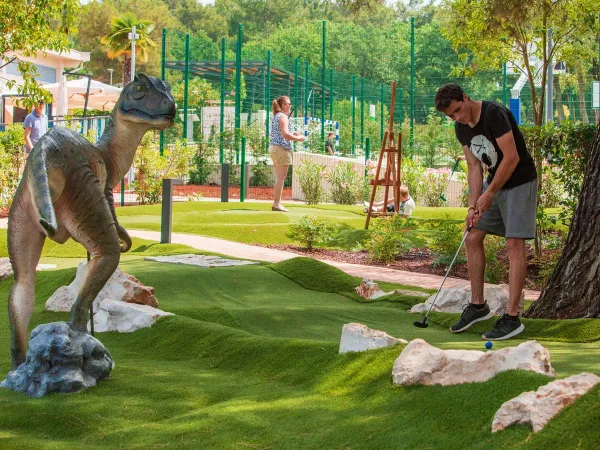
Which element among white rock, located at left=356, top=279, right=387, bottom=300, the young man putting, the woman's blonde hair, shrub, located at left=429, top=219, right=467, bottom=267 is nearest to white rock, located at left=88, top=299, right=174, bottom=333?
the young man putting

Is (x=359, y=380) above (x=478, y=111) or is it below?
below

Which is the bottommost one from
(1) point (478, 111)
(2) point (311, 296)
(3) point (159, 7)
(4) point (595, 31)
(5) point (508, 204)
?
(2) point (311, 296)

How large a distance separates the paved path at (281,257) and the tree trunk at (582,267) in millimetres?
2186

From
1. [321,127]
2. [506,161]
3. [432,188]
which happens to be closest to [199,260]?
[506,161]

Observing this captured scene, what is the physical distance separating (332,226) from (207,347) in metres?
8.22

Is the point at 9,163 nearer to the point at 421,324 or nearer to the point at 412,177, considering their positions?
the point at 412,177

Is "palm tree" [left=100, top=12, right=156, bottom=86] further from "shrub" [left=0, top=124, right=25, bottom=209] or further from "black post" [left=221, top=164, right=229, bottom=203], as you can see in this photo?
"black post" [left=221, top=164, right=229, bottom=203]

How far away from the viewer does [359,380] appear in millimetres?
4520

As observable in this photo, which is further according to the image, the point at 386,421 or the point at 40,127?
the point at 40,127

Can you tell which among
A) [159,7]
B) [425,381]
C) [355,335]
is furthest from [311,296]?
[159,7]

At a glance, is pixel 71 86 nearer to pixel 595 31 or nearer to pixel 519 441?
pixel 595 31

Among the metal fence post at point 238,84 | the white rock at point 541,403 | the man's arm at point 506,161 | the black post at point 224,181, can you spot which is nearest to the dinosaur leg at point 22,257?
the white rock at point 541,403

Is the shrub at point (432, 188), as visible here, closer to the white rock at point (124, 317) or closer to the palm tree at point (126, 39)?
the white rock at point (124, 317)

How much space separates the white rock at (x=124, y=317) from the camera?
6312mm
